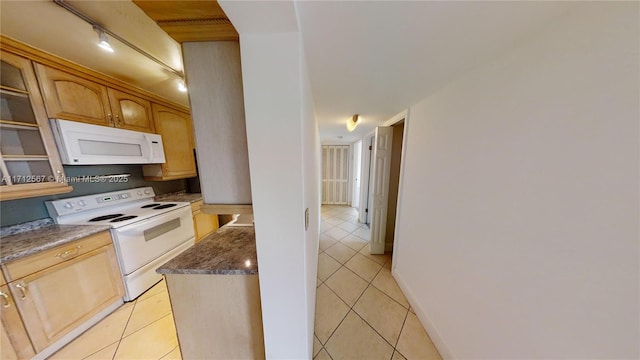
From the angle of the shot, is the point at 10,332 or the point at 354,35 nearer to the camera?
the point at 354,35

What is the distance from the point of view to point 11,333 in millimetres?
1119

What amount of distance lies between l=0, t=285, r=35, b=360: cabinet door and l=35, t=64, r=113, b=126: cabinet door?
138cm

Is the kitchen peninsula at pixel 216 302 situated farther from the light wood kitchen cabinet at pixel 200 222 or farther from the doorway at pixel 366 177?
the doorway at pixel 366 177

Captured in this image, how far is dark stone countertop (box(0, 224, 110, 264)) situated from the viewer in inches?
45.1

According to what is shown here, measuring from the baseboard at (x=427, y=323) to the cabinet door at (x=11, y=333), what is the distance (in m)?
2.92

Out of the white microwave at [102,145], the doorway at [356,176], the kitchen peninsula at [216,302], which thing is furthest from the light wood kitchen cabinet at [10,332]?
the doorway at [356,176]

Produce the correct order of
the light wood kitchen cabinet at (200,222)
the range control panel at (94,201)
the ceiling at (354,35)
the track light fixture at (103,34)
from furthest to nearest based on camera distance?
the light wood kitchen cabinet at (200,222), the range control panel at (94,201), the track light fixture at (103,34), the ceiling at (354,35)

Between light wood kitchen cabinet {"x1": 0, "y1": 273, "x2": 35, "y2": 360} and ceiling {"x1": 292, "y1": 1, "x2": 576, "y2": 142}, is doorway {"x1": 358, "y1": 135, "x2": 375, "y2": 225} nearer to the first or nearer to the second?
ceiling {"x1": 292, "y1": 1, "x2": 576, "y2": 142}

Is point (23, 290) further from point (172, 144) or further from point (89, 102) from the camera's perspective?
point (172, 144)

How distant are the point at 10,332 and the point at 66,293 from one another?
Answer: 258 mm

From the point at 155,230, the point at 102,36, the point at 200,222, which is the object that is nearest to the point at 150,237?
the point at 155,230

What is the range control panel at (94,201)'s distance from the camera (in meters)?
1.63

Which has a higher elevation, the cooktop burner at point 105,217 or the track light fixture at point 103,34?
the track light fixture at point 103,34

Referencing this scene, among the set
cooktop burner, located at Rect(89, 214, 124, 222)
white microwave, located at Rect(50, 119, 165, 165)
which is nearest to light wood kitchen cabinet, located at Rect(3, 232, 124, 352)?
cooktop burner, located at Rect(89, 214, 124, 222)
